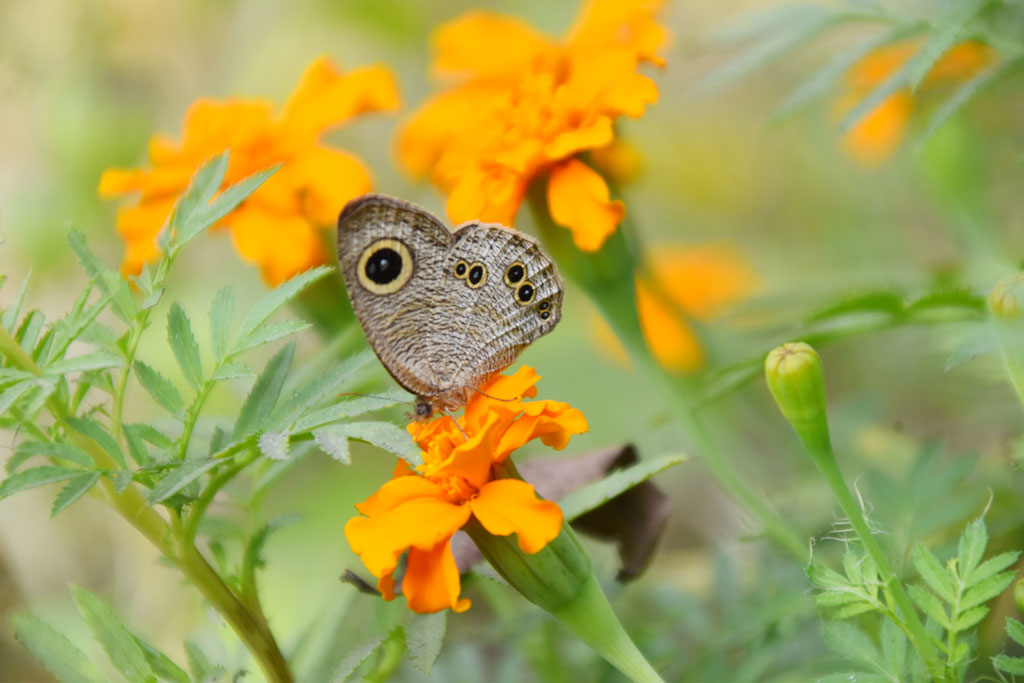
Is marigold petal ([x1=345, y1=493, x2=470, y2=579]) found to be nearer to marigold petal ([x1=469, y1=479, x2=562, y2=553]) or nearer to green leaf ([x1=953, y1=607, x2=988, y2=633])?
marigold petal ([x1=469, y1=479, x2=562, y2=553])

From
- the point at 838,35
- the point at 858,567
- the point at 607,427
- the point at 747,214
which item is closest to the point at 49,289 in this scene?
the point at 607,427

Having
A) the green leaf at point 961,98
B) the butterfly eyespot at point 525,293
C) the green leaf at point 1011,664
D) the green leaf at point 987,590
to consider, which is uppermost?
the butterfly eyespot at point 525,293

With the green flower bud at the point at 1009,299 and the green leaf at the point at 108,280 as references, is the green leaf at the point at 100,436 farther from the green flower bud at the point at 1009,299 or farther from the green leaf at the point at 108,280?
the green flower bud at the point at 1009,299

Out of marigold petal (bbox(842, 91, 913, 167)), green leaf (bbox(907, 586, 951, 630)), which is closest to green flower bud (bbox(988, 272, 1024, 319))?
green leaf (bbox(907, 586, 951, 630))

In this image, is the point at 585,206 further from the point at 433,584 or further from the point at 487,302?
the point at 433,584

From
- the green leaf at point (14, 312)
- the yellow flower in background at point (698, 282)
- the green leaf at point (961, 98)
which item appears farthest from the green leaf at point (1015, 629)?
the yellow flower in background at point (698, 282)

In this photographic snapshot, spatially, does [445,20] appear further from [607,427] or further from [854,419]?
[854,419]
